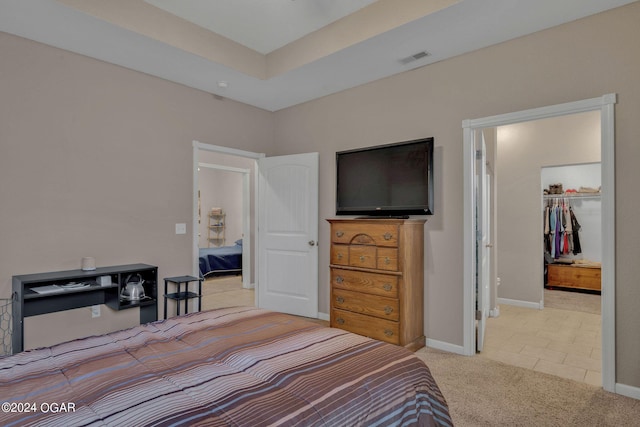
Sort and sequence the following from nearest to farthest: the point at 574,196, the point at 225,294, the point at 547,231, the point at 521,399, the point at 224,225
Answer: the point at 521,399
the point at 225,294
the point at 574,196
the point at 547,231
the point at 224,225

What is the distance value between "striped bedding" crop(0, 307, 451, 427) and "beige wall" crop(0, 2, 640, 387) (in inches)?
70.3

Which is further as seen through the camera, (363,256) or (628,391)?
(363,256)

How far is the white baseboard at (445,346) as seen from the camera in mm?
3177

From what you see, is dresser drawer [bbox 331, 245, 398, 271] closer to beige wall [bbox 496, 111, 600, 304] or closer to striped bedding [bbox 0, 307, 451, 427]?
striped bedding [bbox 0, 307, 451, 427]

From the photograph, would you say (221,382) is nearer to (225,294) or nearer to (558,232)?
(225,294)

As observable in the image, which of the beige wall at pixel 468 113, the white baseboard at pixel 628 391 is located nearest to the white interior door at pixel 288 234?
the beige wall at pixel 468 113

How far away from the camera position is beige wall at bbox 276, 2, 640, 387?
243cm

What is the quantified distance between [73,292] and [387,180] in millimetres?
2848

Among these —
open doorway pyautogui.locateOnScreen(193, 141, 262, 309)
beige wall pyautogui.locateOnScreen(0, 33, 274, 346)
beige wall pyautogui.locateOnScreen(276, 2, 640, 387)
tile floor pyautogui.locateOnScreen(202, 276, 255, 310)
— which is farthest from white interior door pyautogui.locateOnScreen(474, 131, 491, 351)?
tile floor pyautogui.locateOnScreen(202, 276, 255, 310)

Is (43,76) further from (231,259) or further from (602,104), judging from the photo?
(231,259)

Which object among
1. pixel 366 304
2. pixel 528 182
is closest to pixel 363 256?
pixel 366 304

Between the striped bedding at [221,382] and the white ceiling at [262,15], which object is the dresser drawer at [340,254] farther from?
the white ceiling at [262,15]

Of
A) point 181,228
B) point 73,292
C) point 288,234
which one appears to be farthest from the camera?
point 288,234

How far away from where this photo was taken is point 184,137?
12.7 feet
